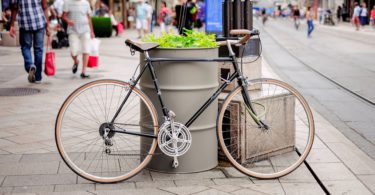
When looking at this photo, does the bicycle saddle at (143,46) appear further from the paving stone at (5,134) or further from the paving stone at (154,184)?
the paving stone at (5,134)

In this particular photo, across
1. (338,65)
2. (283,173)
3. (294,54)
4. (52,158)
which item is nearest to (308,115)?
(283,173)

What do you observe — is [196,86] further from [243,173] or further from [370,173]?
[370,173]

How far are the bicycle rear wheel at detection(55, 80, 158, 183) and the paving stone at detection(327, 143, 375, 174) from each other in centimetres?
180

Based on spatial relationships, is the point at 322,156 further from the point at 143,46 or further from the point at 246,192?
the point at 143,46

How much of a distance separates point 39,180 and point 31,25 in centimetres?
597

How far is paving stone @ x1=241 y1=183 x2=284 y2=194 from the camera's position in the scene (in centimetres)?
470

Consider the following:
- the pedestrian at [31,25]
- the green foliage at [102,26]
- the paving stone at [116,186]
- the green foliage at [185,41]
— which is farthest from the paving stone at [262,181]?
the green foliage at [102,26]

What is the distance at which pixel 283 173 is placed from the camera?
5.01 m

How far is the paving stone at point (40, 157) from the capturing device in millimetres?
5609

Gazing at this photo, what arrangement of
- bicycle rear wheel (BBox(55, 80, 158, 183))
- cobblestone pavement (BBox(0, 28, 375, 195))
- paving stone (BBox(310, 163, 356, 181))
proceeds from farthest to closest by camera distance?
1. paving stone (BBox(310, 163, 356, 181))
2. bicycle rear wheel (BBox(55, 80, 158, 183))
3. cobblestone pavement (BBox(0, 28, 375, 195))

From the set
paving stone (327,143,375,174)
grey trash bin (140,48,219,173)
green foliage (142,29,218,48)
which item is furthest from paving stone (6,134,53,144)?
paving stone (327,143,375,174)

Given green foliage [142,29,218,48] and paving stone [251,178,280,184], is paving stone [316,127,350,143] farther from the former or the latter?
green foliage [142,29,218,48]

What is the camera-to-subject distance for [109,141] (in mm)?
4918

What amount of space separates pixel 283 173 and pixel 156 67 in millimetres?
1346
